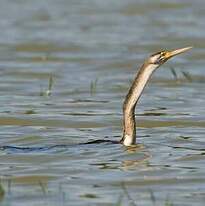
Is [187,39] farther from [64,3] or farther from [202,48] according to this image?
[64,3]

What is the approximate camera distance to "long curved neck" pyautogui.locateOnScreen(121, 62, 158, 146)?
9555mm

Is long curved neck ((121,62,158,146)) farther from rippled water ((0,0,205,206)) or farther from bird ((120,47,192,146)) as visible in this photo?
rippled water ((0,0,205,206))

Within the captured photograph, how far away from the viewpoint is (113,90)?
46.5ft

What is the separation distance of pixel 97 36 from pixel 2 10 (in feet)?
10.1

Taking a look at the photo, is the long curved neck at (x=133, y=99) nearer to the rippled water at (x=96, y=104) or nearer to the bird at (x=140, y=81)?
the bird at (x=140, y=81)

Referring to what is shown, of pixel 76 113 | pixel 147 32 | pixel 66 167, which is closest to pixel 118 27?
pixel 147 32

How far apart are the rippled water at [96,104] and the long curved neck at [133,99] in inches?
5.2

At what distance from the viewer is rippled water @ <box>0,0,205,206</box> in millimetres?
8594

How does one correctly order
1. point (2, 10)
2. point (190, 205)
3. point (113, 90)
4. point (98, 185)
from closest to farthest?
point (190, 205), point (98, 185), point (113, 90), point (2, 10)

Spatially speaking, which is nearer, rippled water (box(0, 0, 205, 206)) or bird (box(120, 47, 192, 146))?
rippled water (box(0, 0, 205, 206))

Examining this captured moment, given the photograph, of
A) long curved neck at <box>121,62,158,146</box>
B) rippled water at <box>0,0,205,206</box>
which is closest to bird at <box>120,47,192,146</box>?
long curved neck at <box>121,62,158,146</box>

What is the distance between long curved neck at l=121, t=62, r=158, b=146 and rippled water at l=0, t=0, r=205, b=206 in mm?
132

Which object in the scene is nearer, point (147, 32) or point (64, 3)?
point (147, 32)

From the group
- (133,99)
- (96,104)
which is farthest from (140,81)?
(96,104)
